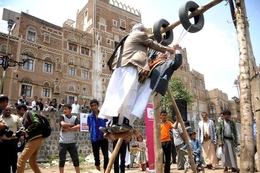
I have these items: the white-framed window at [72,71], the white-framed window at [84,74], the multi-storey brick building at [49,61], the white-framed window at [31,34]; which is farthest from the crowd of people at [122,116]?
the white-framed window at [84,74]

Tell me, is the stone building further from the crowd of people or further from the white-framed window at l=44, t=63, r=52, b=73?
the crowd of people

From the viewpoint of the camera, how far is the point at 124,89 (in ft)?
10.9

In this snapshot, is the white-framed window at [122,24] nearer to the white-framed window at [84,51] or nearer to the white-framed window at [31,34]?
the white-framed window at [84,51]

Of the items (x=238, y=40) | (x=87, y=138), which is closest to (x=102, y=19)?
(x=87, y=138)

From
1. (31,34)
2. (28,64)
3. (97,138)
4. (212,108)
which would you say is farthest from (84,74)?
(212,108)

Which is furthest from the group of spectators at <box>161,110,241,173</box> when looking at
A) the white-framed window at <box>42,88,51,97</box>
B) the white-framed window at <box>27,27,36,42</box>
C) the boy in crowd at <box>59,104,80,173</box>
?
the white-framed window at <box>27,27,36,42</box>

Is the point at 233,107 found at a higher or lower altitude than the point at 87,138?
higher

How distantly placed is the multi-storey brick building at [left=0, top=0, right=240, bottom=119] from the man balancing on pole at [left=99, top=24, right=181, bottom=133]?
24460mm

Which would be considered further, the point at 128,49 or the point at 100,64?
the point at 100,64

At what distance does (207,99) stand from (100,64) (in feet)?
97.1

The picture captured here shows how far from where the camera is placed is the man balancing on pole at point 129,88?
10.5 feet

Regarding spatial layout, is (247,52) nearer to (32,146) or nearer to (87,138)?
(32,146)

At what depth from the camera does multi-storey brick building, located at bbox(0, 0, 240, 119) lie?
26500 mm

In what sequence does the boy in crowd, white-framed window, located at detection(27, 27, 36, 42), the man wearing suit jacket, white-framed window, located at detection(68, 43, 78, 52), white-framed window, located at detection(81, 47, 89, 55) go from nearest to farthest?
the boy in crowd
the man wearing suit jacket
white-framed window, located at detection(27, 27, 36, 42)
white-framed window, located at detection(68, 43, 78, 52)
white-framed window, located at detection(81, 47, 89, 55)
